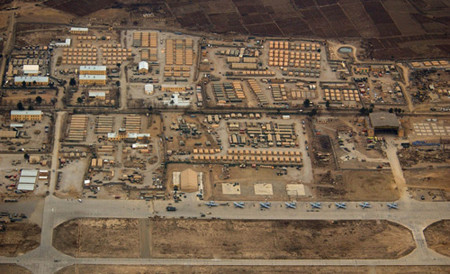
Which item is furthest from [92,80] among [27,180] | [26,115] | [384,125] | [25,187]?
[384,125]

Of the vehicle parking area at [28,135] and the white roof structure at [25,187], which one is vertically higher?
the vehicle parking area at [28,135]

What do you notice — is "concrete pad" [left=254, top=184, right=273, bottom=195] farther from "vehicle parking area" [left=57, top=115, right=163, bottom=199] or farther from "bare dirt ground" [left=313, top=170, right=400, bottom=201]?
"vehicle parking area" [left=57, top=115, right=163, bottom=199]

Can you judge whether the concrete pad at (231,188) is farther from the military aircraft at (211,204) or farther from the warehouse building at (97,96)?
the warehouse building at (97,96)

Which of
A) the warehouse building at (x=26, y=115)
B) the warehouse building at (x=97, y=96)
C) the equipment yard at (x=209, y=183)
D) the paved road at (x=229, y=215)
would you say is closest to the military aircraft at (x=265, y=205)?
the equipment yard at (x=209, y=183)

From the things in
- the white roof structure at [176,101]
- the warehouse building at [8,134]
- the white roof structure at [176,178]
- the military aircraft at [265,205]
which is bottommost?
the military aircraft at [265,205]

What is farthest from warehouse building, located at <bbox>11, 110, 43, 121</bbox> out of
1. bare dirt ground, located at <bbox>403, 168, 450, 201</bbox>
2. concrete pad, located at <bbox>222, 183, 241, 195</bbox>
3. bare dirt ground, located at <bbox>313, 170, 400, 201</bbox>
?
bare dirt ground, located at <bbox>403, 168, 450, 201</bbox>

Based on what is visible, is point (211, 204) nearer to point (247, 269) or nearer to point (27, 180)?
point (247, 269)

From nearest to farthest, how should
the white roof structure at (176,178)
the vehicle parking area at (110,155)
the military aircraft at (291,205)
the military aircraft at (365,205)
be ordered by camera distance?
1. the military aircraft at (291,205)
2. the vehicle parking area at (110,155)
3. the military aircraft at (365,205)
4. the white roof structure at (176,178)

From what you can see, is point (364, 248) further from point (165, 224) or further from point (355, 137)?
point (165, 224)
